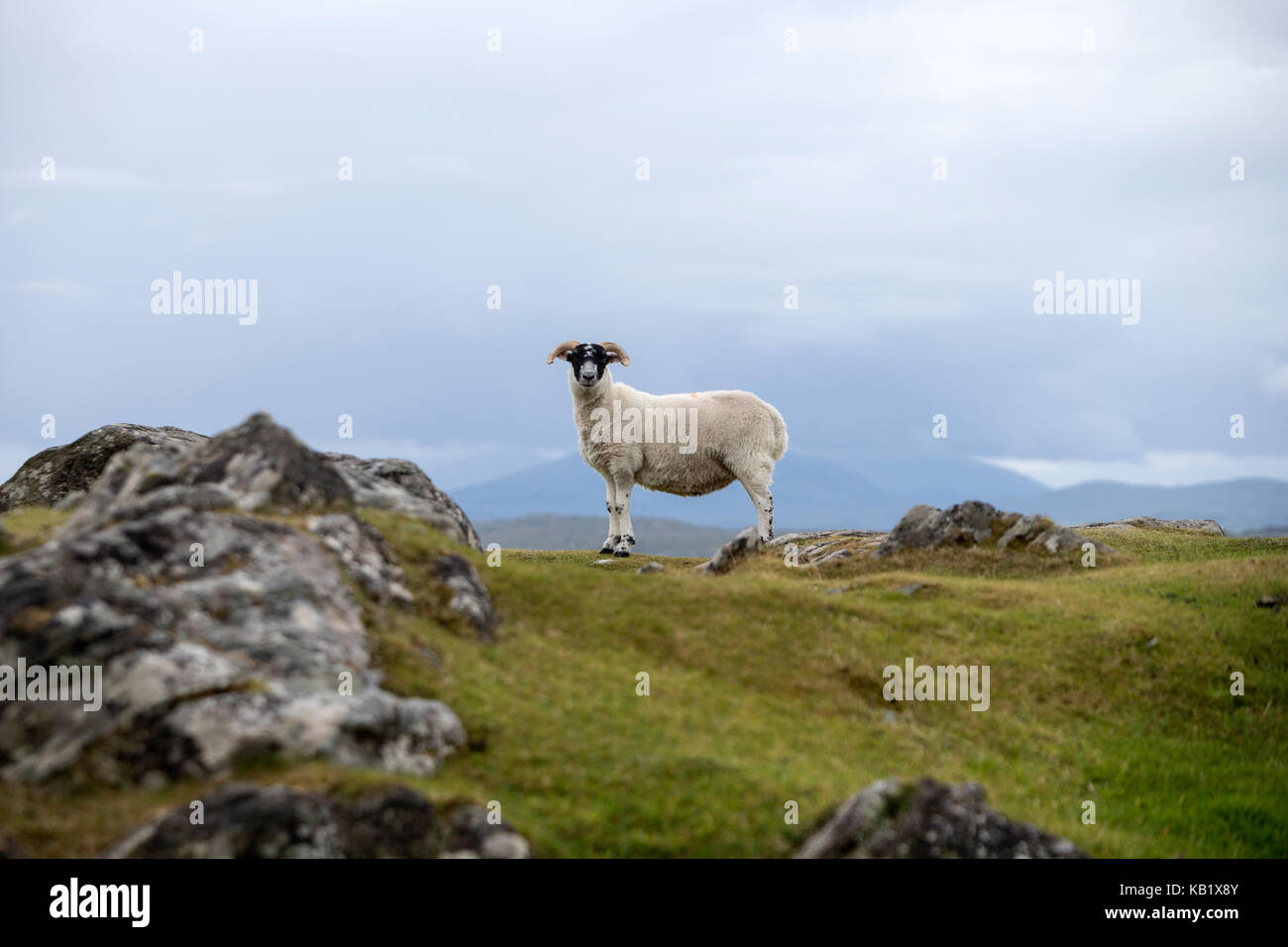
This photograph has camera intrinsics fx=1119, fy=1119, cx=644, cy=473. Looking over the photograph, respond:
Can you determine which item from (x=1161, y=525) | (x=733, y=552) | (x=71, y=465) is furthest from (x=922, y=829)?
(x=1161, y=525)

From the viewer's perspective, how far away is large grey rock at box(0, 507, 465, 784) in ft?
47.3

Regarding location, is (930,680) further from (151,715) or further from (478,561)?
(151,715)

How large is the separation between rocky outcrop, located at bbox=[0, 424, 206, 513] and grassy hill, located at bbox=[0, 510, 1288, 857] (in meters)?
10.2

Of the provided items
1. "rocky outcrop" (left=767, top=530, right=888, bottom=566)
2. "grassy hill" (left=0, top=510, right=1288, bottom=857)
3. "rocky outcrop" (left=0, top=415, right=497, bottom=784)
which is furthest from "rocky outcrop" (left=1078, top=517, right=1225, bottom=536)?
"rocky outcrop" (left=0, top=415, right=497, bottom=784)

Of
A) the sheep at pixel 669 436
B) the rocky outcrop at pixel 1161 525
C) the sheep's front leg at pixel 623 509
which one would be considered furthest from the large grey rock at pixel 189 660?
the rocky outcrop at pixel 1161 525

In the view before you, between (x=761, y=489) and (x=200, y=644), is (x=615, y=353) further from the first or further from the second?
(x=200, y=644)

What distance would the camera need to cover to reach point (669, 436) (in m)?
37.9

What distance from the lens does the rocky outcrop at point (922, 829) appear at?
1461 cm

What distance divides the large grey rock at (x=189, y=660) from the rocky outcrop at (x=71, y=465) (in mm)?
19170

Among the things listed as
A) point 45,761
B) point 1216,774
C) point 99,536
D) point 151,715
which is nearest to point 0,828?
point 45,761

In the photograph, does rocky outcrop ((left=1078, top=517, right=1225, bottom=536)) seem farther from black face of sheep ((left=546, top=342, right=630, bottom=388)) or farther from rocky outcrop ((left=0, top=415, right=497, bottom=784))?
rocky outcrop ((left=0, top=415, right=497, bottom=784))

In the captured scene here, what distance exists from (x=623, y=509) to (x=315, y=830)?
25.9 m

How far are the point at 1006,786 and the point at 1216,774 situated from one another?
5.17m

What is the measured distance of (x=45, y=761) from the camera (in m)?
14.2
